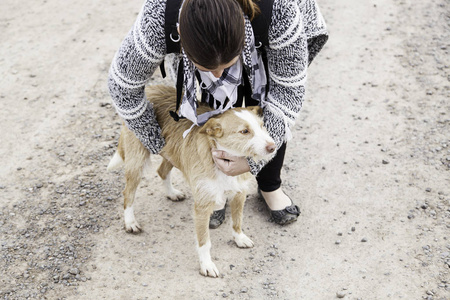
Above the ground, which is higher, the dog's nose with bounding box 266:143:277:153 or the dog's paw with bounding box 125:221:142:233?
the dog's nose with bounding box 266:143:277:153

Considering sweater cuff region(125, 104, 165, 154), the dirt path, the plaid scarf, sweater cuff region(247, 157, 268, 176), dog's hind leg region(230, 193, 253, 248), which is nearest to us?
the plaid scarf

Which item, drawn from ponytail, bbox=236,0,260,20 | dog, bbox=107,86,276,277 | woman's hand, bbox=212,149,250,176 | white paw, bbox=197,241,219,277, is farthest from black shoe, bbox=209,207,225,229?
ponytail, bbox=236,0,260,20

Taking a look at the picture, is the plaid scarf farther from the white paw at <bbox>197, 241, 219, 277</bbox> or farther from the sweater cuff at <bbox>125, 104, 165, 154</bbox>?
the white paw at <bbox>197, 241, 219, 277</bbox>

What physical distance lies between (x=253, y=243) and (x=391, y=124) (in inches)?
86.4

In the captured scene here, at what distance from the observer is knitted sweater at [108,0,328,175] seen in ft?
8.86

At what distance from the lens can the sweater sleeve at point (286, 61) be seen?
8.98ft

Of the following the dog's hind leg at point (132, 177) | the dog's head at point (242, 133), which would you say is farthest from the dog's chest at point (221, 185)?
the dog's hind leg at point (132, 177)

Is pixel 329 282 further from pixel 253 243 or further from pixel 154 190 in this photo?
pixel 154 190

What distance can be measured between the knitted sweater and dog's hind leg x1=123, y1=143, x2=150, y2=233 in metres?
0.28

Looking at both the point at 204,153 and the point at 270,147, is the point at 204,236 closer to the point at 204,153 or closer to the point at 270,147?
the point at 204,153

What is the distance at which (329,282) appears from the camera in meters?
3.40

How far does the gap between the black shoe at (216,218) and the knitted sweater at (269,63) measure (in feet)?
3.15

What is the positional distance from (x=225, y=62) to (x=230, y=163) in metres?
0.87

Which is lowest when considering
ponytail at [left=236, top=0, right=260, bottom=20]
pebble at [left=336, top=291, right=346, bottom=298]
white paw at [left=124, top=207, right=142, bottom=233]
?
pebble at [left=336, top=291, right=346, bottom=298]
